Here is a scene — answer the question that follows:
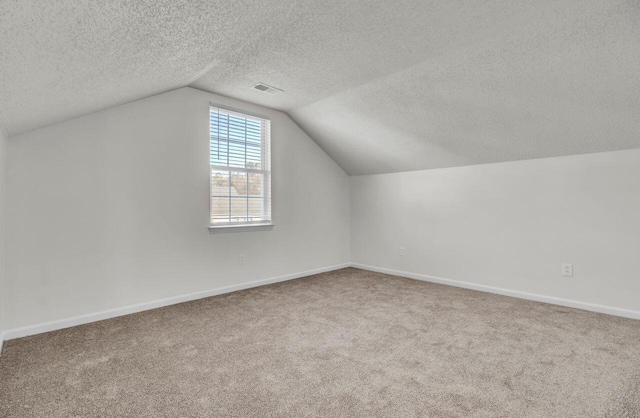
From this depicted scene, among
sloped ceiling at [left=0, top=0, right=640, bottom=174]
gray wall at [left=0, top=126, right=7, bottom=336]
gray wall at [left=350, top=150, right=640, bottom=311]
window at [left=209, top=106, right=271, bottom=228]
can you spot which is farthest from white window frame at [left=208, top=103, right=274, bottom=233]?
gray wall at [left=350, top=150, right=640, bottom=311]

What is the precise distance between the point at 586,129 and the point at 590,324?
169 centimetres

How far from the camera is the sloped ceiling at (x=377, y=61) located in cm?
155

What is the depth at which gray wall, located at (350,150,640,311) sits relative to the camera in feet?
9.80

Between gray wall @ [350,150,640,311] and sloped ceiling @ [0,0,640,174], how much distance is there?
0.27 meters

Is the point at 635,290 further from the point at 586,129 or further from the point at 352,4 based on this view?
the point at 352,4

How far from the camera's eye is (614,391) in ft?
5.78

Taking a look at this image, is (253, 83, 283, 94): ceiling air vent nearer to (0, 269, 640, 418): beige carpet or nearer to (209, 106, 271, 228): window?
(209, 106, 271, 228): window

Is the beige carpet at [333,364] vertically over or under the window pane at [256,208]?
under

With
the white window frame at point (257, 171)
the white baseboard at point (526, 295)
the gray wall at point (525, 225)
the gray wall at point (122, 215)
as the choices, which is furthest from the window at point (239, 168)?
the white baseboard at point (526, 295)

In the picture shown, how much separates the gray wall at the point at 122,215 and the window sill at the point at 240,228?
8 centimetres

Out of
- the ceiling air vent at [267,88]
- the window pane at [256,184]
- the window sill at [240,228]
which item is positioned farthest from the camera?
the window pane at [256,184]

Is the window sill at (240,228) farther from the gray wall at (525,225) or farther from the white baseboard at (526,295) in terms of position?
the white baseboard at (526,295)

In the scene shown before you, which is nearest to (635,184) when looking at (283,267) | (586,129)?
(586,129)

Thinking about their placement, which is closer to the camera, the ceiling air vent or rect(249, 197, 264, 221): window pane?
the ceiling air vent
